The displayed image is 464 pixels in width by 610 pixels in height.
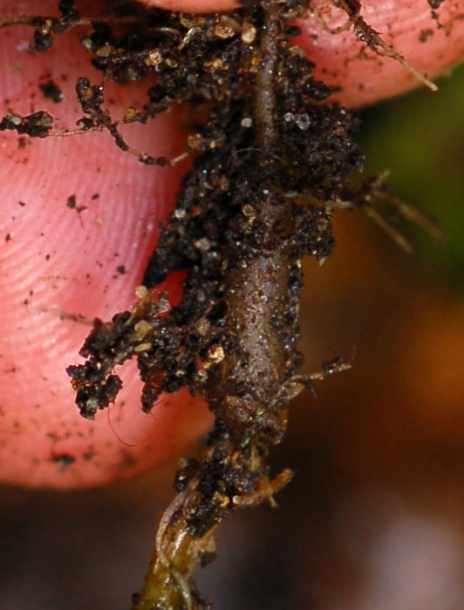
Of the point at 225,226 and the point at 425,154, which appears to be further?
the point at 425,154

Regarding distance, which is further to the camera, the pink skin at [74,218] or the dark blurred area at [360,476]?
the dark blurred area at [360,476]

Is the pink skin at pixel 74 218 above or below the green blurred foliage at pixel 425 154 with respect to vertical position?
below

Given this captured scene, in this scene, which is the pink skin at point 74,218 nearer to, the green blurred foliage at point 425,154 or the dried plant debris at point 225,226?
the dried plant debris at point 225,226

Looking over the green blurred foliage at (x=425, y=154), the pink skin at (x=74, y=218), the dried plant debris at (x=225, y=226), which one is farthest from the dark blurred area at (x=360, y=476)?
the dried plant debris at (x=225, y=226)

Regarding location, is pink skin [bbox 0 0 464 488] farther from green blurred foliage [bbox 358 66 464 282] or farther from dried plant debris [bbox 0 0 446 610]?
green blurred foliage [bbox 358 66 464 282]

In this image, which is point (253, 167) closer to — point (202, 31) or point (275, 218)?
point (275, 218)

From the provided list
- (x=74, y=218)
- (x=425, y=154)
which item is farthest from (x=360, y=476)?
(x=74, y=218)

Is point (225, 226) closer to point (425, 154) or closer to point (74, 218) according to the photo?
point (74, 218)
